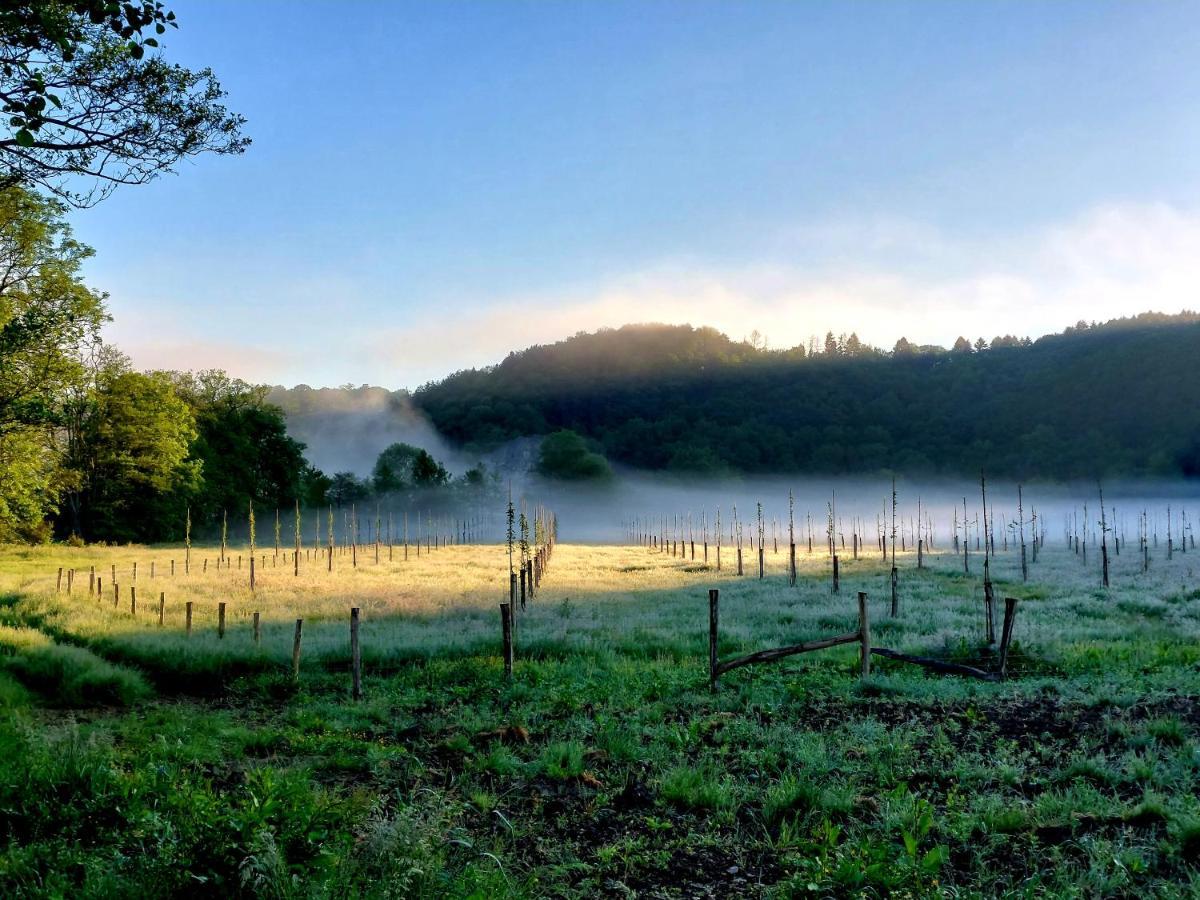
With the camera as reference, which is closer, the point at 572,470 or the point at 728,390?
the point at 572,470

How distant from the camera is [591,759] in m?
10.1

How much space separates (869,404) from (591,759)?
149 meters

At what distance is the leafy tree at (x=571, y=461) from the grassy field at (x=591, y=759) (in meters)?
132

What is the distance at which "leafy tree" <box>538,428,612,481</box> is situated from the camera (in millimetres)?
156375

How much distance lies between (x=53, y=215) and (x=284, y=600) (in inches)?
619

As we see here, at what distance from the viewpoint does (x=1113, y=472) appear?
11044 cm

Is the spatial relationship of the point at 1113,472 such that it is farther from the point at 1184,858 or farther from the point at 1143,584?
the point at 1184,858

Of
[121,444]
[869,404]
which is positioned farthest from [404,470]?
[869,404]

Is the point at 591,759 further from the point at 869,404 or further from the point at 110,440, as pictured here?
the point at 869,404

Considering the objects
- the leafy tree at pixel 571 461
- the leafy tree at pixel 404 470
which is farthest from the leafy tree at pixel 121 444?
the leafy tree at pixel 571 461

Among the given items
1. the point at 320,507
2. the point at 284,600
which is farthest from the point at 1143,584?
the point at 320,507

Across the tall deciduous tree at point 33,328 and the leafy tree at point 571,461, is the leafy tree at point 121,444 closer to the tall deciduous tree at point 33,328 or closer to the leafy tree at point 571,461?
the tall deciduous tree at point 33,328

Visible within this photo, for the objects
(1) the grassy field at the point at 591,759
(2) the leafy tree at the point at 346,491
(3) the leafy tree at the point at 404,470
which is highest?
(3) the leafy tree at the point at 404,470

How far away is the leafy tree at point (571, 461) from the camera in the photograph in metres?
156
